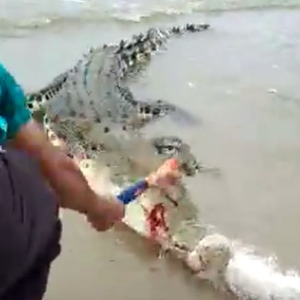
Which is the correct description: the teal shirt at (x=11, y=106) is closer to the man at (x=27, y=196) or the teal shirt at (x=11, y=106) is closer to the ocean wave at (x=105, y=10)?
the man at (x=27, y=196)

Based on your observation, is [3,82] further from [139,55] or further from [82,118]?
[139,55]

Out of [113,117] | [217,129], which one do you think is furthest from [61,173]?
[113,117]

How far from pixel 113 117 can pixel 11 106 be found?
287cm

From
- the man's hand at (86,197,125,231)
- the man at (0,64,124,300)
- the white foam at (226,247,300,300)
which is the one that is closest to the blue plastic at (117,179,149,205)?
the man's hand at (86,197,125,231)

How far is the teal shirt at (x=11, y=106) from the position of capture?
1.74 m

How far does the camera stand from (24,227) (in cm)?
167

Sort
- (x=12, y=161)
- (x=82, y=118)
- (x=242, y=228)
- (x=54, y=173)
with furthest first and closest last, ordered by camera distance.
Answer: (x=82, y=118)
(x=242, y=228)
(x=54, y=173)
(x=12, y=161)

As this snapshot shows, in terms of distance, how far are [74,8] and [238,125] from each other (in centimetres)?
354

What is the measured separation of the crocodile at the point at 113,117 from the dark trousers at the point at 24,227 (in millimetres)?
1513

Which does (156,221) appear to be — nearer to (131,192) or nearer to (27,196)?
(131,192)

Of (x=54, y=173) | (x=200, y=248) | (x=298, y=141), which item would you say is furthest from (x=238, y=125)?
(x=54, y=173)

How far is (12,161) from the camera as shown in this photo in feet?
5.50

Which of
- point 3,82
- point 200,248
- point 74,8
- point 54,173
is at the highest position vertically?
point 3,82

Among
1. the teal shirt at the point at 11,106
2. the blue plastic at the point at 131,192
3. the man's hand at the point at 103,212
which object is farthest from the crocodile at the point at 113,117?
the teal shirt at the point at 11,106
